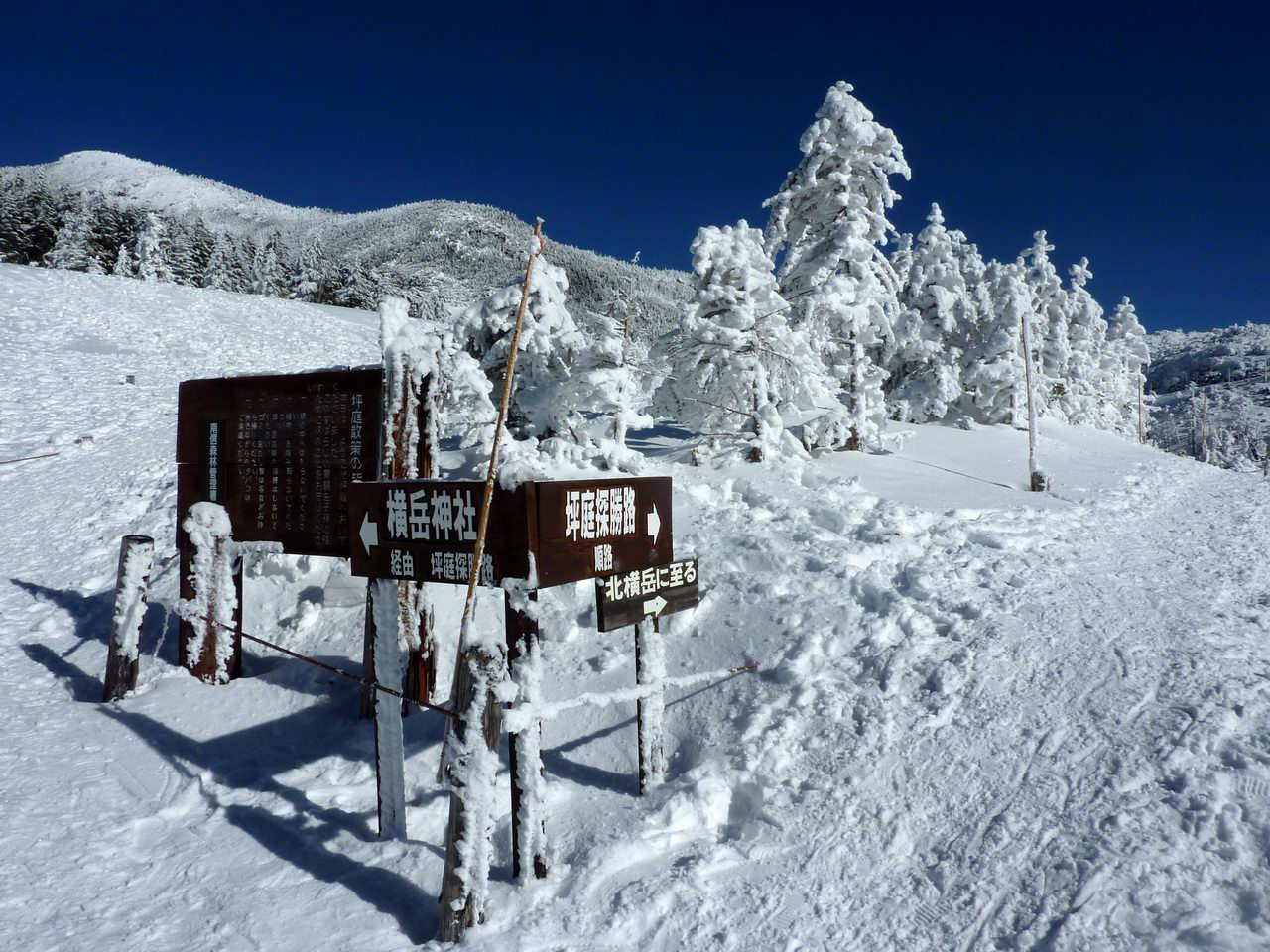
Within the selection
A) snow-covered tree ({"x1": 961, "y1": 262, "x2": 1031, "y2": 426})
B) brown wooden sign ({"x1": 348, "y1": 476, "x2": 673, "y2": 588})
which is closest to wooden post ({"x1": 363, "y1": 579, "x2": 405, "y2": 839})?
brown wooden sign ({"x1": 348, "y1": 476, "x2": 673, "y2": 588})

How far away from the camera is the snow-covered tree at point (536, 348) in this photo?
508 inches

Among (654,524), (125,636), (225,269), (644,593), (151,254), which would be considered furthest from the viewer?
(225,269)

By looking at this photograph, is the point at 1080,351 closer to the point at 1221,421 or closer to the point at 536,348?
the point at 536,348

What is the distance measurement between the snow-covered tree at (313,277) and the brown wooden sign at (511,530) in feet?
218

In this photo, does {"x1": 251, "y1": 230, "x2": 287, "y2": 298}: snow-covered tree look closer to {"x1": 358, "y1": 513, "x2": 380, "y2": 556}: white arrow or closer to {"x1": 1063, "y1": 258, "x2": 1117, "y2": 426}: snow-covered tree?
{"x1": 1063, "y1": 258, "x2": 1117, "y2": 426}: snow-covered tree

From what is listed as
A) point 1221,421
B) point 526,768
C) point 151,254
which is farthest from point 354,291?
point 1221,421

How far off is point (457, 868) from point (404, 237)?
209353 mm

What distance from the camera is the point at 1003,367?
2752 centimetres

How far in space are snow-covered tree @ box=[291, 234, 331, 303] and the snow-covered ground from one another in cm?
5982

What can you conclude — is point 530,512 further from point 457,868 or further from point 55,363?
point 55,363

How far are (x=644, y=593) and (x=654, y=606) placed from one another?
0.16 meters

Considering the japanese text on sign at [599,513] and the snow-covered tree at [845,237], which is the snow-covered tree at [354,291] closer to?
the snow-covered tree at [845,237]

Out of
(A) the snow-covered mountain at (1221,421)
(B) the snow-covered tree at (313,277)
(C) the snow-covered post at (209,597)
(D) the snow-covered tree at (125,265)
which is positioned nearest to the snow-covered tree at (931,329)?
(C) the snow-covered post at (209,597)

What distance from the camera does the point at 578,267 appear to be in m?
133
